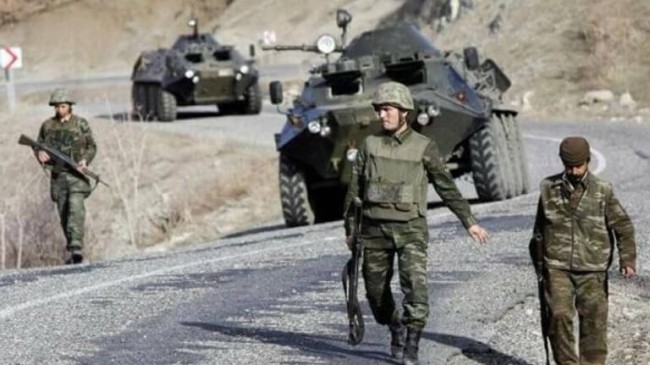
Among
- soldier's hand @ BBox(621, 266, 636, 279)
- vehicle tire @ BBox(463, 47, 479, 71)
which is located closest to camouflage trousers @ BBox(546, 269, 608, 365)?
soldier's hand @ BBox(621, 266, 636, 279)

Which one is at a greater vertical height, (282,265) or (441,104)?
(441,104)

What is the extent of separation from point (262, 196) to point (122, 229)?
2.59m

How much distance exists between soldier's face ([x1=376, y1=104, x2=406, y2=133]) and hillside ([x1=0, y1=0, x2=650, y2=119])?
27394 millimetres

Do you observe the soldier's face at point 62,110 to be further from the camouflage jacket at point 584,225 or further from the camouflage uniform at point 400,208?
the camouflage jacket at point 584,225

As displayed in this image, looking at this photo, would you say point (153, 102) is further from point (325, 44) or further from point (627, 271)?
point (627, 271)

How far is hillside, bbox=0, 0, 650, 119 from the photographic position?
39.9 m

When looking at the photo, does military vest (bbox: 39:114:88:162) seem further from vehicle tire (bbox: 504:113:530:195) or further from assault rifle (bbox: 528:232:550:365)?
assault rifle (bbox: 528:232:550:365)

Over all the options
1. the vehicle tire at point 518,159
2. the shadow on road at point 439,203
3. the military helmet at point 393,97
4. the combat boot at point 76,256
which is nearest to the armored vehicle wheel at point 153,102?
the shadow on road at point 439,203

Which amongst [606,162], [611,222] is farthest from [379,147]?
[606,162]

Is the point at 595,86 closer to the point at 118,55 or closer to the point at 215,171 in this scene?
the point at 215,171

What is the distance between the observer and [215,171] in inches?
1208

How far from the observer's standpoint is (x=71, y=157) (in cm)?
1633

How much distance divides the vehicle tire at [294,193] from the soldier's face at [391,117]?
1029 cm

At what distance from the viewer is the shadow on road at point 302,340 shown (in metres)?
9.75
